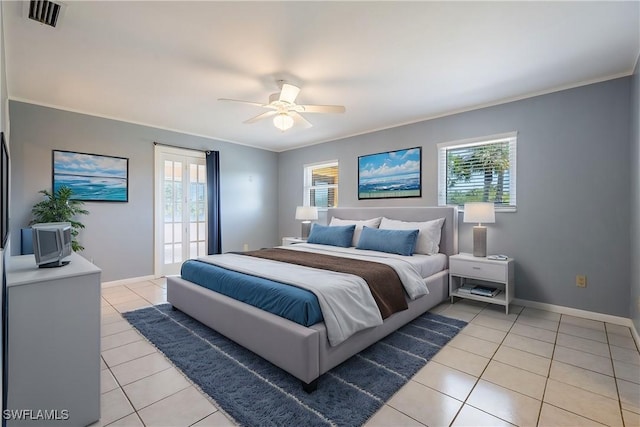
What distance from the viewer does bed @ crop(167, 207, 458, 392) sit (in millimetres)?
1818

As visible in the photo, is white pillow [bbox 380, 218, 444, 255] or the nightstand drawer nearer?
the nightstand drawer

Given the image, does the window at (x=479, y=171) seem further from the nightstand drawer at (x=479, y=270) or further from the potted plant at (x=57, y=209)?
the potted plant at (x=57, y=209)

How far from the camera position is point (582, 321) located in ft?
9.59

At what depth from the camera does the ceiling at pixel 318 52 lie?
197cm

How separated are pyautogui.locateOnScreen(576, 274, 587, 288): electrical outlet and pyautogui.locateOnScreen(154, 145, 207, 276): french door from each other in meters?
5.32

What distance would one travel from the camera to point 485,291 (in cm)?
333

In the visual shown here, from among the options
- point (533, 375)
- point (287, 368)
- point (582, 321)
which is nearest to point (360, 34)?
point (287, 368)

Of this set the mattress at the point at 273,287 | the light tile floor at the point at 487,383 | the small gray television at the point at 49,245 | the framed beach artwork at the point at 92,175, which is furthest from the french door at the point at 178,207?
the small gray television at the point at 49,245

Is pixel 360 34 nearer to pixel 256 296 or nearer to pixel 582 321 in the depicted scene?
pixel 256 296

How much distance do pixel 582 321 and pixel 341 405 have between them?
280cm

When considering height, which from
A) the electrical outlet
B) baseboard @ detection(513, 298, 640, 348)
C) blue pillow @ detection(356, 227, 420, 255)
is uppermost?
blue pillow @ detection(356, 227, 420, 255)

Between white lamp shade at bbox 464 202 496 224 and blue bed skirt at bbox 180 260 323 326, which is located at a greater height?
white lamp shade at bbox 464 202 496 224

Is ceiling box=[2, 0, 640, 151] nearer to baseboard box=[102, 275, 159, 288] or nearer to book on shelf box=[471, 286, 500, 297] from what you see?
book on shelf box=[471, 286, 500, 297]

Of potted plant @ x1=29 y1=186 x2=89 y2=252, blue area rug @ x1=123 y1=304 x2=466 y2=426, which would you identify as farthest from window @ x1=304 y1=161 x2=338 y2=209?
potted plant @ x1=29 y1=186 x2=89 y2=252
